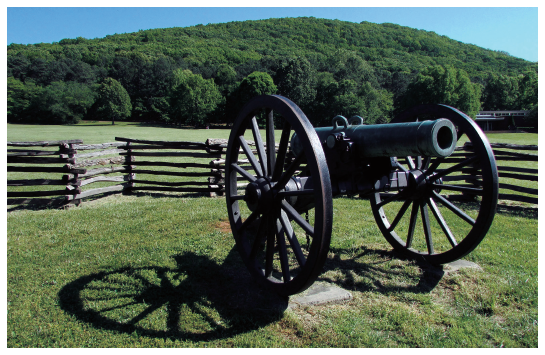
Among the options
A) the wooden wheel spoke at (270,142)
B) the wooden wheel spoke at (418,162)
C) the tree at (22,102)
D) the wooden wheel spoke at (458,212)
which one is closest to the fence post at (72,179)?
the wooden wheel spoke at (270,142)

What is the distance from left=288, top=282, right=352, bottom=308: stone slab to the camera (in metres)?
3.63

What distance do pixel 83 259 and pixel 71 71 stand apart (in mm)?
88982

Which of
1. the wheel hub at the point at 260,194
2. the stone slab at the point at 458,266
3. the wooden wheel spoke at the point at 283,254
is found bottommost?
the stone slab at the point at 458,266

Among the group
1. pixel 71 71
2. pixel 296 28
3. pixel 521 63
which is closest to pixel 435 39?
pixel 521 63

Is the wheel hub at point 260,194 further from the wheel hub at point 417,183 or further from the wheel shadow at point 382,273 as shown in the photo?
the wheel hub at point 417,183

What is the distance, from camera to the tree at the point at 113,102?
68250mm

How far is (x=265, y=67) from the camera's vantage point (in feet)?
319

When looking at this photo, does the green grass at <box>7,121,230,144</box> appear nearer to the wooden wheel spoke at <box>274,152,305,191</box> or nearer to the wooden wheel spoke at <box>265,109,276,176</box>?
the wooden wheel spoke at <box>265,109,276,176</box>

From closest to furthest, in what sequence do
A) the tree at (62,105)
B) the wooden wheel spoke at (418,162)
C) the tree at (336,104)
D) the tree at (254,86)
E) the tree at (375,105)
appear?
the wooden wheel spoke at (418,162)
the tree at (336,104)
the tree at (62,105)
the tree at (375,105)
the tree at (254,86)

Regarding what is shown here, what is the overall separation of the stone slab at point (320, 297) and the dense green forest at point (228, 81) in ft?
186

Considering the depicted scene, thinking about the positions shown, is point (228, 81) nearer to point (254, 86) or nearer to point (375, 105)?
point (254, 86)

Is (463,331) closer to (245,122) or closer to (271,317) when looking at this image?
(271,317)
